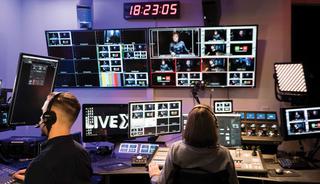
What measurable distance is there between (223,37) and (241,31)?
0.63ft

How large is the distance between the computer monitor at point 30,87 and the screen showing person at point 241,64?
71.6 inches

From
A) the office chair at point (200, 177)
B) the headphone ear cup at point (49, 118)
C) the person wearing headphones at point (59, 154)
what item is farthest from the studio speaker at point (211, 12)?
the headphone ear cup at point (49, 118)

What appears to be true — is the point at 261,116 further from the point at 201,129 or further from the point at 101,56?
the point at 101,56

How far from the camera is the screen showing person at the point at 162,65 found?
3.96 m

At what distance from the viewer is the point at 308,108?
334 centimetres

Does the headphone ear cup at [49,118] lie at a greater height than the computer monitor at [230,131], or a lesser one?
greater

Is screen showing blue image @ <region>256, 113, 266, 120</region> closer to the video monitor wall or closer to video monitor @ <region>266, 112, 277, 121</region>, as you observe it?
video monitor @ <region>266, 112, 277, 121</region>

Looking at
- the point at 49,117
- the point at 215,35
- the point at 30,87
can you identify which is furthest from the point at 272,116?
the point at 49,117

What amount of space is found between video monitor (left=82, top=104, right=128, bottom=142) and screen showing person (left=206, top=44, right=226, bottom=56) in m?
1.07

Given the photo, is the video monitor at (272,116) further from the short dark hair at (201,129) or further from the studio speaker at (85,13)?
the studio speaker at (85,13)

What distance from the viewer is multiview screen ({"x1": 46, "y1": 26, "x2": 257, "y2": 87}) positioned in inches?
149

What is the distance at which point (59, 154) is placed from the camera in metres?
1.78

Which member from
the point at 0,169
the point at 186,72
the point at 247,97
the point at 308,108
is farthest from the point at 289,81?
the point at 0,169

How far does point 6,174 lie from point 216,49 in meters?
2.34
